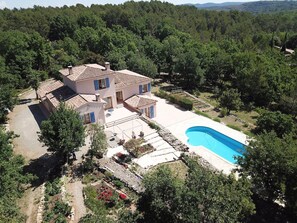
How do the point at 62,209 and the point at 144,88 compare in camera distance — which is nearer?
the point at 62,209

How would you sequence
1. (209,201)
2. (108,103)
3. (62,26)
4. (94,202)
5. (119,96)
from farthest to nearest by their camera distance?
(62,26), (119,96), (108,103), (94,202), (209,201)

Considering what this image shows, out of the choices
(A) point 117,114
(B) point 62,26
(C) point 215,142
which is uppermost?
(B) point 62,26

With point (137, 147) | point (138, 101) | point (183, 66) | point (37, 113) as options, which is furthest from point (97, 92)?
point (183, 66)

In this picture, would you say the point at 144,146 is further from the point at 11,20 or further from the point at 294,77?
the point at 11,20

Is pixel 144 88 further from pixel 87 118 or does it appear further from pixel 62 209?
pixel 62 209

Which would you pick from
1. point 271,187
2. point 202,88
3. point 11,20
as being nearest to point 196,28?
point 202,88

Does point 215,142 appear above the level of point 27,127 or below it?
below

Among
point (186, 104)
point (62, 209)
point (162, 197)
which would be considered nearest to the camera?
point (162, 197)
